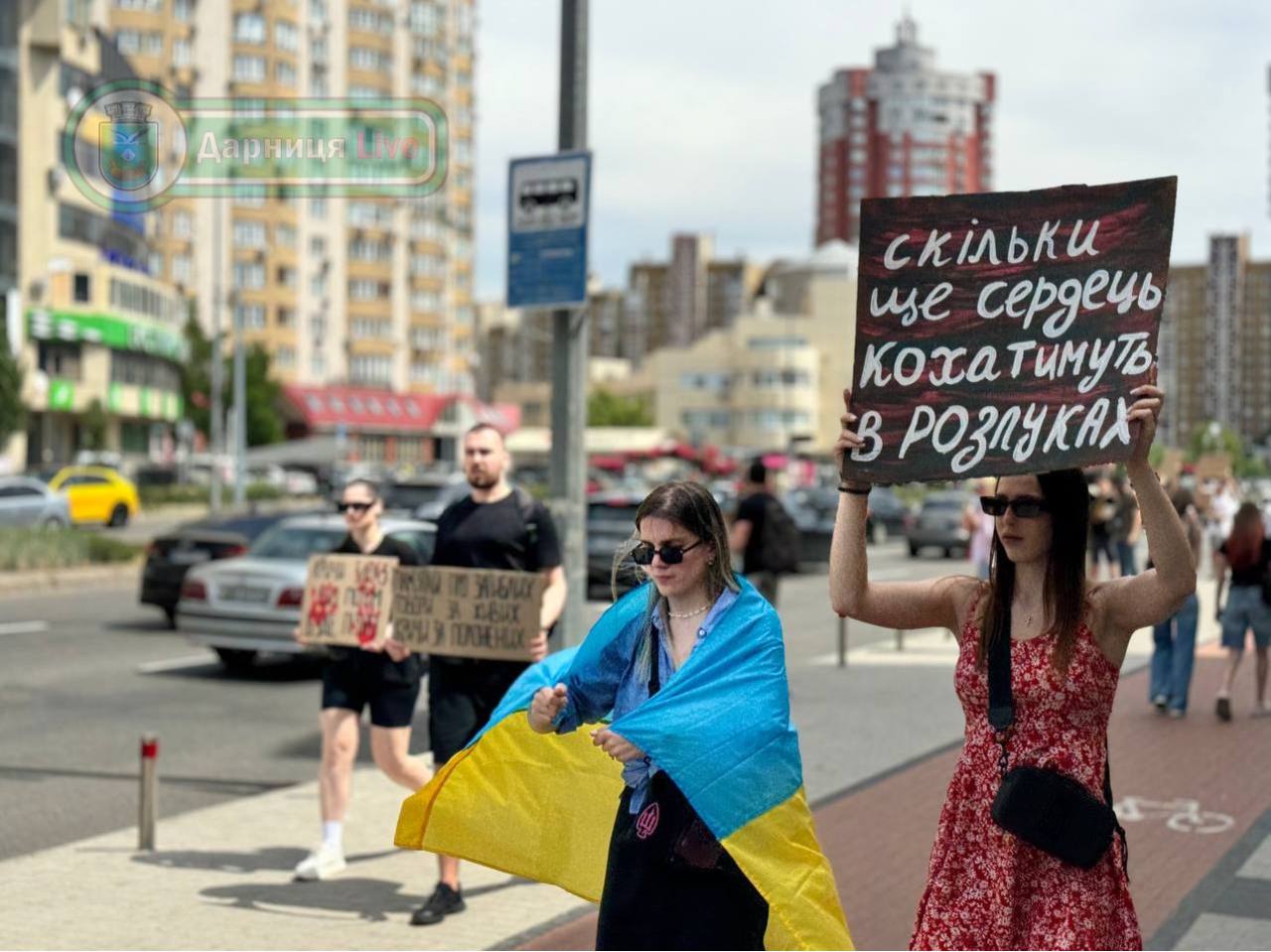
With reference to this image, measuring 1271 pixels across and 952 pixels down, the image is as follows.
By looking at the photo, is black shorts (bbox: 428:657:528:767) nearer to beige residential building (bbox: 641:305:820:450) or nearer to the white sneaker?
the white sneaker

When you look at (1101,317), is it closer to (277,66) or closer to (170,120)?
(170,120)

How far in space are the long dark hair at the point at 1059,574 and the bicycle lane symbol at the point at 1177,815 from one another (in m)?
5.41

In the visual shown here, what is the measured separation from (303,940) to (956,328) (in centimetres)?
393

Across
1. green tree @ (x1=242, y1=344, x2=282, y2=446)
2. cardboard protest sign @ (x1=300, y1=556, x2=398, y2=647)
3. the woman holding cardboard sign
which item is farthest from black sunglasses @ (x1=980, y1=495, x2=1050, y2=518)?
green tree @ (x1=242, y1=344, x2=282, y2=446)

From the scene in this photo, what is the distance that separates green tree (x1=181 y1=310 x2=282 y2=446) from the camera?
307 ft

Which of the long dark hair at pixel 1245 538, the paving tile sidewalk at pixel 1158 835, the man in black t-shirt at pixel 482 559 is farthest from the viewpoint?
the long dark hair at pixel 1245 538

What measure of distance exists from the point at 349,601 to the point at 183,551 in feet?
39.6

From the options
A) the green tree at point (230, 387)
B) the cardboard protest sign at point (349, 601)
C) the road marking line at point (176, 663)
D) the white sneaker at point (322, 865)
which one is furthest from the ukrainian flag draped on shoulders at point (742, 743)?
the green tree at point (230, 387)

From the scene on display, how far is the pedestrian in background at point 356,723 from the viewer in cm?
769

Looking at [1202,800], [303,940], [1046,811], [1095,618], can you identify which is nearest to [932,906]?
[1046,811]

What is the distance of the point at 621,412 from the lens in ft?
486

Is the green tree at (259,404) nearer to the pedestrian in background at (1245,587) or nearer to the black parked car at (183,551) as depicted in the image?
the black parked car at (183,551)

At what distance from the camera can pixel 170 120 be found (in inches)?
1021

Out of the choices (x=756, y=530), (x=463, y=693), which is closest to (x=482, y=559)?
(x=463, y=693)
